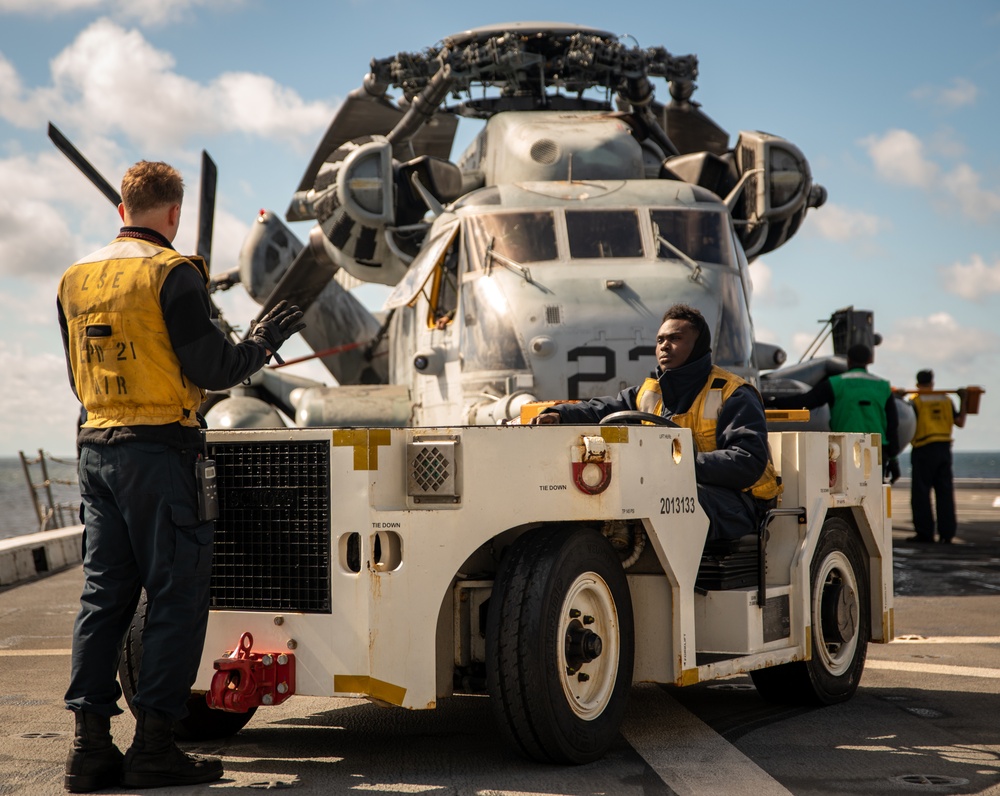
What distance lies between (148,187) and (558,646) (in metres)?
2.26

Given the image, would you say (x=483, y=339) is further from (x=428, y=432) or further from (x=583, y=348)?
(x=428, y=432)

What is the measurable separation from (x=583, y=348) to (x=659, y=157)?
15.2ft

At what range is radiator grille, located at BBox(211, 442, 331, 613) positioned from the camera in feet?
16.3

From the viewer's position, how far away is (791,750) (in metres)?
5.44

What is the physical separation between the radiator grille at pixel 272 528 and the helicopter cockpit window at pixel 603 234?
21.1 feet

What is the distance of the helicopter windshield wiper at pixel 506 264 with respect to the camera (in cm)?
1110

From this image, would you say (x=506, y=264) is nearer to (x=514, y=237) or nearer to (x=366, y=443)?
(x=514, y=237)

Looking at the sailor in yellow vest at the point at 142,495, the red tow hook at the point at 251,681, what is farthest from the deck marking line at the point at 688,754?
the sailor in yellow vest at the point at 142,495

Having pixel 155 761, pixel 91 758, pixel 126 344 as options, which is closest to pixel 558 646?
pixel 155 761

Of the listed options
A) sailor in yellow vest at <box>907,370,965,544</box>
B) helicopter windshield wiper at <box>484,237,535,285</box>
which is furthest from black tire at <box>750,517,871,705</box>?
sailor in yellow vest at <box>907,370,965,544</box>

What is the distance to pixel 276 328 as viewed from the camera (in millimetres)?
5219

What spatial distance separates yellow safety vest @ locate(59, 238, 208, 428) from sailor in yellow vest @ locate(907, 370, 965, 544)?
1334 centimetres

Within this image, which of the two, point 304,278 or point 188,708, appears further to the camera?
point 304,278

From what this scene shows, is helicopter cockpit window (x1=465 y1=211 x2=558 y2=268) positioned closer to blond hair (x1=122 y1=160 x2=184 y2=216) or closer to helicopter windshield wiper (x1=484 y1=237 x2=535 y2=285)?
helicopter windshield wiper (x1=484 y1=237 x2=535 y2=285)
